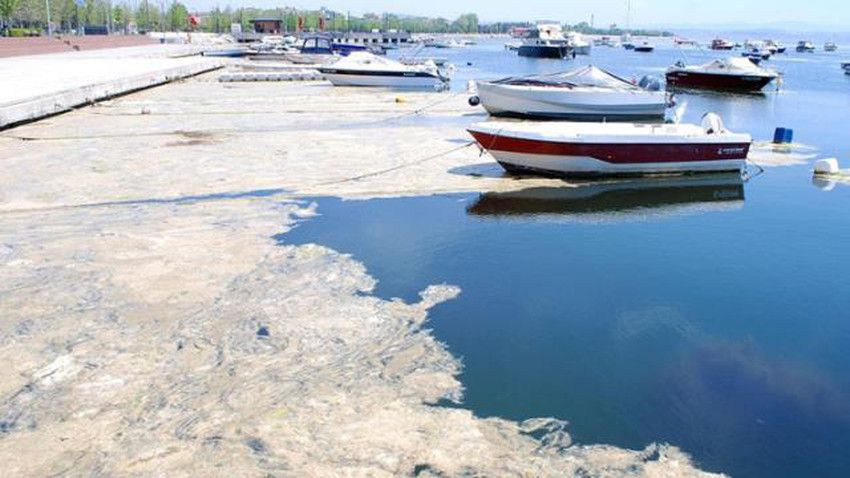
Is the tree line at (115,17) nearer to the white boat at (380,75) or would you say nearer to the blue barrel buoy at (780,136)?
the white boat at (380,75)

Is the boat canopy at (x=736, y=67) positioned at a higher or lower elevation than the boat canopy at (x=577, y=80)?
higher

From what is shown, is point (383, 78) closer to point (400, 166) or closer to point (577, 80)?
point (577, 80)

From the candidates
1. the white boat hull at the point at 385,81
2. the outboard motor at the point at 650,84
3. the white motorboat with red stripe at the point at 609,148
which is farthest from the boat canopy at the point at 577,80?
the white boat hull at the point at 385,81

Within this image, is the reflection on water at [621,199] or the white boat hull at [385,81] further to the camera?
the white boat hull at [385,81]

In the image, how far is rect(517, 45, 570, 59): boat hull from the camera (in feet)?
319

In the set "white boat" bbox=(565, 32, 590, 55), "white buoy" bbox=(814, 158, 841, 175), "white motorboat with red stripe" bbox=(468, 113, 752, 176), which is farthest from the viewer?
"white boat" bbox=(565, 32, 590, 55)

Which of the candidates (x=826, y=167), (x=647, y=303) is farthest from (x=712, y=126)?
(x=647, y=303)

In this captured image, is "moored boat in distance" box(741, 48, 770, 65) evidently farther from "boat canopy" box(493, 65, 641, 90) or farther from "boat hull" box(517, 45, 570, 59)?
"boat canopy" box(493, 65, 641, 90)

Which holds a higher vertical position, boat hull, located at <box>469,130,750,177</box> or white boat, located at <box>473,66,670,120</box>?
white boat, located at <box>473,66,670,120</box>

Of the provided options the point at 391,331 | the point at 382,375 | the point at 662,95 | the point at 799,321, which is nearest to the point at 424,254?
the point at 391,331

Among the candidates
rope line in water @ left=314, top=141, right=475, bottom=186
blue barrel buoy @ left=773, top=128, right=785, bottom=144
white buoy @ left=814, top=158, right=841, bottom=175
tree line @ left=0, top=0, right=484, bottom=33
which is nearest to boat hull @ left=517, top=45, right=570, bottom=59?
tree line @ left=0, top=0, right=484, bottom=33

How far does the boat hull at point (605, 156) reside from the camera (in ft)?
50.3

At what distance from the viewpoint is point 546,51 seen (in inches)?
3880

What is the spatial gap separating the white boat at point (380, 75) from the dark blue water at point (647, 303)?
22.5m
